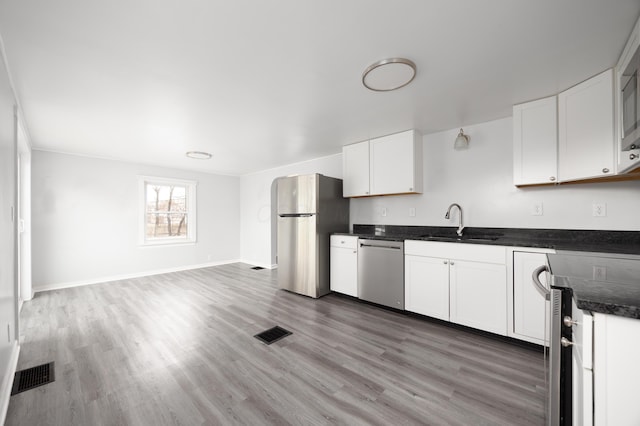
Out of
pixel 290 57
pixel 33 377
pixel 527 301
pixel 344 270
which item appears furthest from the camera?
pixel 344 270

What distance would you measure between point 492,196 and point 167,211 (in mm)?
5815

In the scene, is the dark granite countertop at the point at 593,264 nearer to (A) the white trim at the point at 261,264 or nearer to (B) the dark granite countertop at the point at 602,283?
(B) the dark granite countertop at the point at 602,283

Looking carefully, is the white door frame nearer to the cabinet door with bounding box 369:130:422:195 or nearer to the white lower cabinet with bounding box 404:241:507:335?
the cabinet door with bounding box 369:130:422:195

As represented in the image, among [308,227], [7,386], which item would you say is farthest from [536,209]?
[7,386]

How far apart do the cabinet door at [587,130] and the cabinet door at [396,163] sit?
4.34 feet

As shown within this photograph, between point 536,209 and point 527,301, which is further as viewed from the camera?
point 536,209

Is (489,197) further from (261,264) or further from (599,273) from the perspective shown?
(261,264)

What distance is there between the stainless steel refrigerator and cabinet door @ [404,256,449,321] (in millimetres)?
1251

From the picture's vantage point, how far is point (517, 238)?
103 inches

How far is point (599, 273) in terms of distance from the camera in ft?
3.51

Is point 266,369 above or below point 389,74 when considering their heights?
below

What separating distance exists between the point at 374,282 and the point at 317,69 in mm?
2471

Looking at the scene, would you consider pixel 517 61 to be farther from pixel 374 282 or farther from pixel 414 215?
pixel 374 282

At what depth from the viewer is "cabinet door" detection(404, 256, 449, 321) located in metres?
2.62
